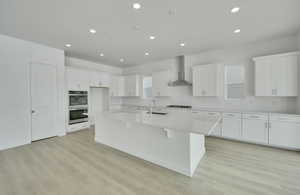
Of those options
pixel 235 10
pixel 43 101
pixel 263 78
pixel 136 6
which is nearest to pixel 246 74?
pixel 263 78

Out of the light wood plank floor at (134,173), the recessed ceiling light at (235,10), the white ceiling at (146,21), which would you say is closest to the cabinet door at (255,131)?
the light wood plank floor at (134,173)

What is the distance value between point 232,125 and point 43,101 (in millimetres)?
5746

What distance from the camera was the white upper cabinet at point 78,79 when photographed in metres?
4.68

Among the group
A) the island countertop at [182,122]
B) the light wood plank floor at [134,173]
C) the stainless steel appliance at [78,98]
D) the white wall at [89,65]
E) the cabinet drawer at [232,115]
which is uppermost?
the white wall at [89,65]

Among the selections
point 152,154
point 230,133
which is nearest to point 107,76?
point 152,154

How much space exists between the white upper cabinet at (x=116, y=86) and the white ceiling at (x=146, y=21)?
8.48 feet

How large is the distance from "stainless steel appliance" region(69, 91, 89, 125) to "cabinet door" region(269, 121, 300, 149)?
599cm

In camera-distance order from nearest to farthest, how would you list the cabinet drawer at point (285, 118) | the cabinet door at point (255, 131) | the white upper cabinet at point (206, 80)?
the cabinet drawer at point (285, 118) < the cabinet door at point (255, 131) < the white upper cabinet at point (206, 80)

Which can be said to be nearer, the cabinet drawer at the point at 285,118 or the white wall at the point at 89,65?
the cabinet drawer at the point at 285,118

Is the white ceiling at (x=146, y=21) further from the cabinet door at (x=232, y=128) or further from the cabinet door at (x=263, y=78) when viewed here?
the cabinet door at (x=232, y=128)

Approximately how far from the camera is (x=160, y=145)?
2496mm

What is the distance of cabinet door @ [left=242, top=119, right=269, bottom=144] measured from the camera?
3367 mm

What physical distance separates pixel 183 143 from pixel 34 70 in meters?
4.52

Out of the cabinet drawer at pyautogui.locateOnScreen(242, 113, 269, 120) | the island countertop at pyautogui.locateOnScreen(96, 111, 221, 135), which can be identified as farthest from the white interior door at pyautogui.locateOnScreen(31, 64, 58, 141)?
the cabinet drawer at pyautogui.locateOnScreen(242, 113, 269, 120)
